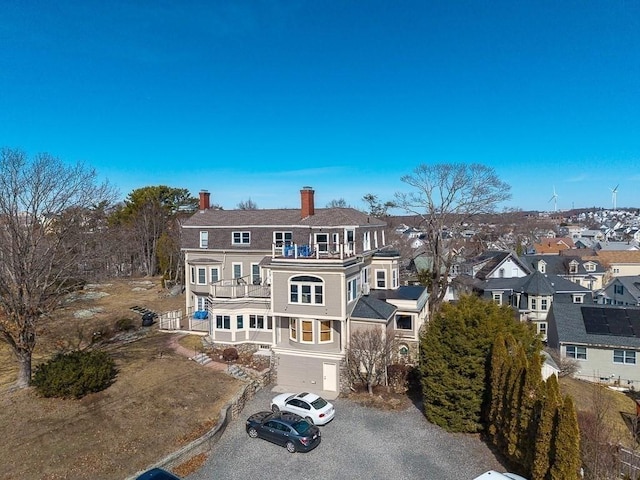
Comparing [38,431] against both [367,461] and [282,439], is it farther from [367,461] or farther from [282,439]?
[367,461]

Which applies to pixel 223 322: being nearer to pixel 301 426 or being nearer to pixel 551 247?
pixel 301 426

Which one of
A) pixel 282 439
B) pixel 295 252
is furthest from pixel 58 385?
pixel 295 252

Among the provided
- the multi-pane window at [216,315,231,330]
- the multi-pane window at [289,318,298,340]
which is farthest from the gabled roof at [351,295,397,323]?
the multi-pane window at [216,315,231,330]

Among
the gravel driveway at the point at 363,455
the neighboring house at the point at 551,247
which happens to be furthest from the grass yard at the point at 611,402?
the neighboring house at the point at 551,247

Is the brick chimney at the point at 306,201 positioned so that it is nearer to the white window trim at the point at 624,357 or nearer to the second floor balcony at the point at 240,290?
the second floor balcony at the point at 240,290

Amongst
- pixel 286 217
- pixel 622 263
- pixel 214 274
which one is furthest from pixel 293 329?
pixel 622 263

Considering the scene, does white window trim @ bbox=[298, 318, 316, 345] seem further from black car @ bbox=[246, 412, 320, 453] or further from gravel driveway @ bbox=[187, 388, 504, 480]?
black car @ bbox=[246, 412, 320, 453]

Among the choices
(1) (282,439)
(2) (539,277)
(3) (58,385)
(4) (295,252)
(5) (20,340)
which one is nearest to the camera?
(1) (282,439)
